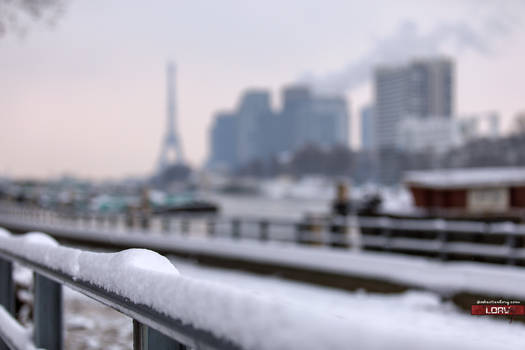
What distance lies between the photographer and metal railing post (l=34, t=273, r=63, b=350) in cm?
306

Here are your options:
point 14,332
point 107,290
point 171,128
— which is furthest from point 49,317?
point 171,128

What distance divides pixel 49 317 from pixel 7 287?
1.27 metres

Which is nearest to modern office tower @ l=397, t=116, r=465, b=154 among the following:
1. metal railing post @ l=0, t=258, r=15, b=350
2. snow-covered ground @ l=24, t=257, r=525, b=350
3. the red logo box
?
snow-covered ground @ l=24, t=257, r=525, b=350

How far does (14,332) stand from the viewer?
342 centimetres

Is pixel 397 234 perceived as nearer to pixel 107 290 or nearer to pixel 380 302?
pixel 380 302

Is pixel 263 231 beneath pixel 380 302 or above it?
above

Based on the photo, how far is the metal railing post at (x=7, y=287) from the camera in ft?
13.3

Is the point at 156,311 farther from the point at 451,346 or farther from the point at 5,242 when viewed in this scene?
the point at 5,242

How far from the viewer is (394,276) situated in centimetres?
1178

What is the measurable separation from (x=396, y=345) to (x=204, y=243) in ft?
56.7

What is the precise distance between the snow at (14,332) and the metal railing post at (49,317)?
98 mm

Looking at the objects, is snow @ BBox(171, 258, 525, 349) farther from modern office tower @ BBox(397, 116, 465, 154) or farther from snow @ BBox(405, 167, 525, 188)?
modern office tower @ BBox(397, 116, 465, 154)

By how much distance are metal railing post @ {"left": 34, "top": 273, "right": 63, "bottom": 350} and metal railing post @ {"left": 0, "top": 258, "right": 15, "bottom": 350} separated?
1096mm

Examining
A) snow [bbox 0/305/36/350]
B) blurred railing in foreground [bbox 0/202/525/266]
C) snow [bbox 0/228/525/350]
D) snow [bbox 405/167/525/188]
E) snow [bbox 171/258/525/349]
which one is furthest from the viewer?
snow [bbox 405/167/525/188]
